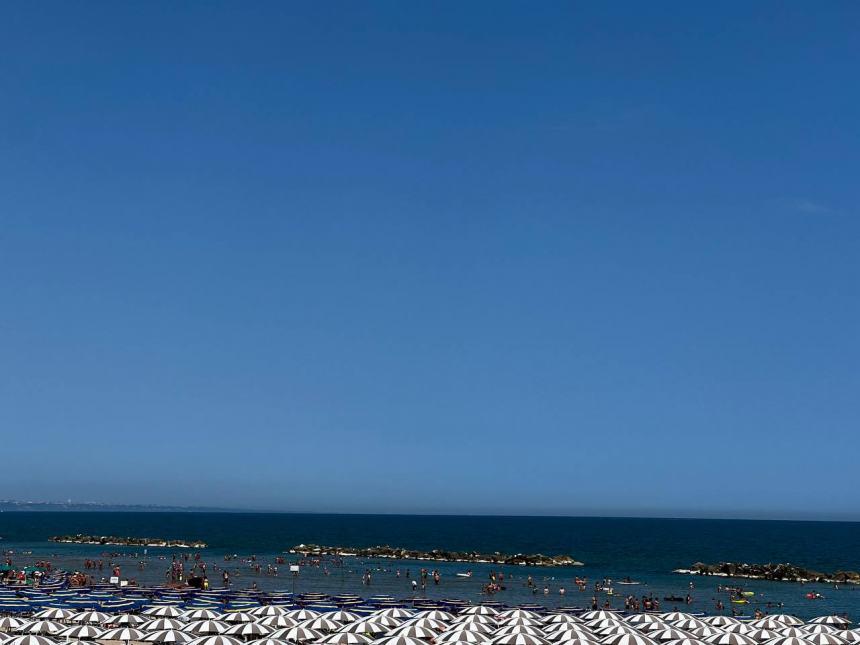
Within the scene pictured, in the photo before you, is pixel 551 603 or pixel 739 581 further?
pixel 739 581

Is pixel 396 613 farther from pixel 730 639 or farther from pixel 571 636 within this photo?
pixel 730 639

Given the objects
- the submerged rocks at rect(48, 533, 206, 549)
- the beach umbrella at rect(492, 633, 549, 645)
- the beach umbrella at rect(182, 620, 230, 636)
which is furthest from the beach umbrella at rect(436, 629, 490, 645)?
the submerged rocks at rect(48, 533, 206, 549)

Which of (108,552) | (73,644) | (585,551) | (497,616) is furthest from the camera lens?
(585,551)

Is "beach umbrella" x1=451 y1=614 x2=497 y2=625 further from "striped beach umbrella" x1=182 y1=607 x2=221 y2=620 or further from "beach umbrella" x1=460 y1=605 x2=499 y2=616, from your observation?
"striped beach umbrella" x1=182 y1=607 x2=221 y2=620

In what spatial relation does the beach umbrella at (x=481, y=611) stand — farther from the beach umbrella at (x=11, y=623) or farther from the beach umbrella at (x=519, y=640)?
the beach umbrella at (x=11, y=623)

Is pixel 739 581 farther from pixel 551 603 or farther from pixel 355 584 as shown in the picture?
pixel 355 584

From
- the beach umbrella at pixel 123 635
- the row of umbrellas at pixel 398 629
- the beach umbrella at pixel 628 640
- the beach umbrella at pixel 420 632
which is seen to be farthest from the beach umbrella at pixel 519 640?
the beach umbrella at pixel 123 635

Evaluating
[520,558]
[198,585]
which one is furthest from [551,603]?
[520,558]
